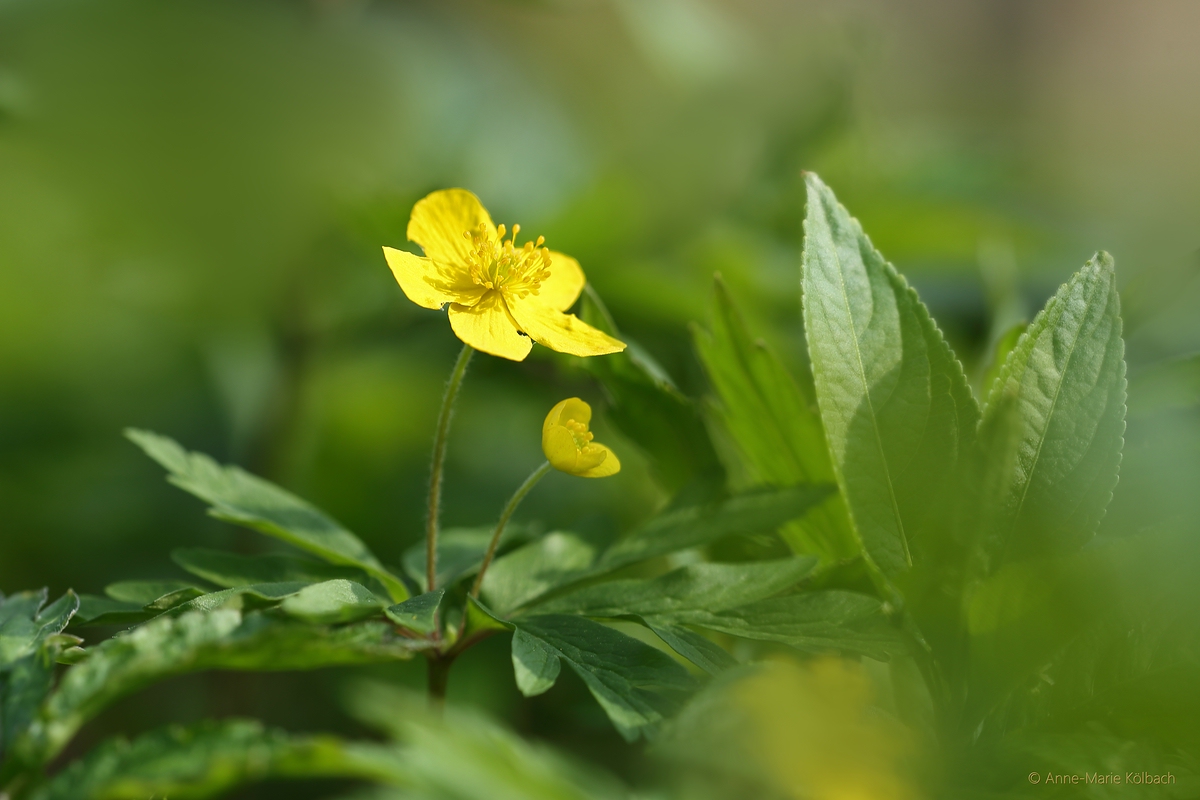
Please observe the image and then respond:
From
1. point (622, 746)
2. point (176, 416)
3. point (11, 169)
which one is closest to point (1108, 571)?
point (622, 746)

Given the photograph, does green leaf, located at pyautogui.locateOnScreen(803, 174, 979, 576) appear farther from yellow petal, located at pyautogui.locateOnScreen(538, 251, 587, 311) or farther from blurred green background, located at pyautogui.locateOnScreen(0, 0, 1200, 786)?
blurred green background, located at pyautogui.locateOnScreen(0, 0, 1200, 786)

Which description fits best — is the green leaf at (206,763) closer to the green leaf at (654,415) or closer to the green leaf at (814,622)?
the green leaf at (814,622)

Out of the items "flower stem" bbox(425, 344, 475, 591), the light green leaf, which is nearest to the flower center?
"flower stem" bbox(425, 344, 475, 591)

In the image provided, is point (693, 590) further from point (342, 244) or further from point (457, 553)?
point (342, 244)

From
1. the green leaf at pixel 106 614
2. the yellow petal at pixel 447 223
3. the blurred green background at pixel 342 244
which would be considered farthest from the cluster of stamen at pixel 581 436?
the blurred green background at pixel 342 244

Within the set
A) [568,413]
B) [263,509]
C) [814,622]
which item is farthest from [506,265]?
[814,622]

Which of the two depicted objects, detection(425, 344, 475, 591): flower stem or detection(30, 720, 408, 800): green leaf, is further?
detection(425, 344, 475, 591): flower stem
